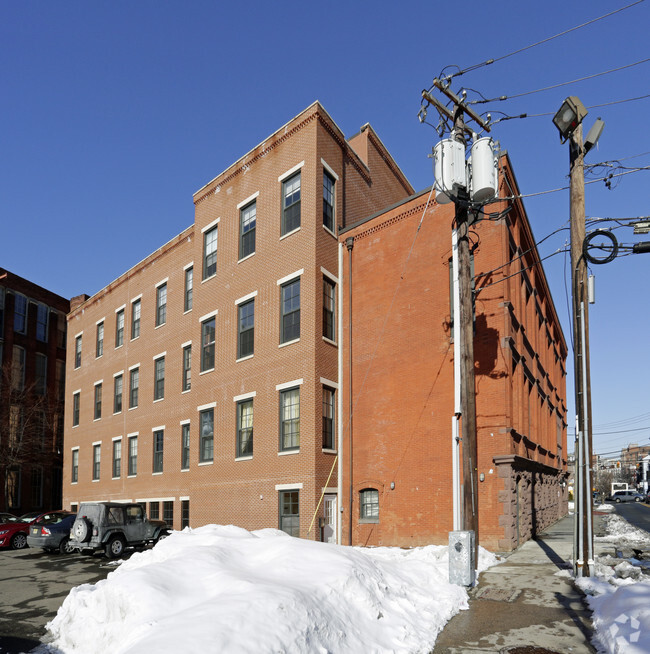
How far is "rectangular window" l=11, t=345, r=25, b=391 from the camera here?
4425 centimetres

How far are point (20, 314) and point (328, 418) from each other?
33.7 metres

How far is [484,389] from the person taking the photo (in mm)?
19141

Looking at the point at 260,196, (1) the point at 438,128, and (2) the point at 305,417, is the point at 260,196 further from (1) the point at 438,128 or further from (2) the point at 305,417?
(1) the point at 438,128

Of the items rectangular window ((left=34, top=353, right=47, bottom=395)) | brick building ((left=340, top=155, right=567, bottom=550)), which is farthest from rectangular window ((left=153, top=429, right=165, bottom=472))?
rectangular window ((left=34, top=353, right=47, bottom=395))

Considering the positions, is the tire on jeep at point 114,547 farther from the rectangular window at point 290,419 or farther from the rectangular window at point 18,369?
the rectangular window at point 18,369

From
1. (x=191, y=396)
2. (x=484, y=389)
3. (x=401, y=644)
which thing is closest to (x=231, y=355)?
(x=191, y=396)

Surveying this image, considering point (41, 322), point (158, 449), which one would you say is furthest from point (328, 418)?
point (41, 322)

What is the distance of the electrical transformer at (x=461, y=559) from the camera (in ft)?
40.2

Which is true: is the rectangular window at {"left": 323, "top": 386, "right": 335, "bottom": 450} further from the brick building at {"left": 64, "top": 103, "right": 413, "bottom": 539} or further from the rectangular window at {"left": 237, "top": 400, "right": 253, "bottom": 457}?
the rectangular window at {"left": 237, "top": 400, "right": 253, "bottom": 457}

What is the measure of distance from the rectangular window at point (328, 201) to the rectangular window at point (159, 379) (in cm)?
1257

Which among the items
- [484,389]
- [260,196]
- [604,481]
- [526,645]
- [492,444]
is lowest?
[604,481]

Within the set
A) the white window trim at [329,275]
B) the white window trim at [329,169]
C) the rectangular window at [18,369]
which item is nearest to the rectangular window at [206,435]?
the white window trim at [329,275]

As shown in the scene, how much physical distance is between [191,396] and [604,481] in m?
136

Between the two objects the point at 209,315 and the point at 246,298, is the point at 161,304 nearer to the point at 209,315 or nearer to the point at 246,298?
the point at 209,315
